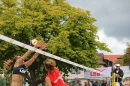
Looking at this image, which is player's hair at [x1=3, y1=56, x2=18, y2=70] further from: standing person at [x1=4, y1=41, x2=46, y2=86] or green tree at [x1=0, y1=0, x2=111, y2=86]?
green tree at [x1=0, y1=0, x2=111, y2=86]

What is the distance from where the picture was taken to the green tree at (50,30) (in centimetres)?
3847

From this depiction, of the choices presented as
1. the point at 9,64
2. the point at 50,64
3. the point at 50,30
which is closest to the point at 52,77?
the point at 50,64

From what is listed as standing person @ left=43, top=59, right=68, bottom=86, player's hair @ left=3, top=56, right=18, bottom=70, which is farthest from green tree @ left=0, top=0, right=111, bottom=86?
standing person @ left=43, top=59, right=68, bottom=86

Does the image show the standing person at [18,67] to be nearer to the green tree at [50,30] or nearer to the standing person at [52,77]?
the standing person at [52,77]

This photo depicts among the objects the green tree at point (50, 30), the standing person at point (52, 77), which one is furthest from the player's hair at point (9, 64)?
the green tree at point (50, 30)

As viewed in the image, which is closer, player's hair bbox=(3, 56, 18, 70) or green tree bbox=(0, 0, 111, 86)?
player's hair bbox=(3, 56, 18, 70)

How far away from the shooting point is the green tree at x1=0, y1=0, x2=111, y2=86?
38.5 m

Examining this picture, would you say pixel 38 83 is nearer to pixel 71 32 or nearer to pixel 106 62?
pixel 71 32

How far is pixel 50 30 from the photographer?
131 ft

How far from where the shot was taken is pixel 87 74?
158ft

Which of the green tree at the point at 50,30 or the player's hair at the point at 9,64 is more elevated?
the green tree at the point at 50,30

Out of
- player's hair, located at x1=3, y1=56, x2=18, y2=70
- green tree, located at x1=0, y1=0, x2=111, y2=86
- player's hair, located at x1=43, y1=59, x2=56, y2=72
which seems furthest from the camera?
green tree, located at x1=0, y1=0, x2=111, y2=86

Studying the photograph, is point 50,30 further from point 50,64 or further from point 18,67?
point 50,64

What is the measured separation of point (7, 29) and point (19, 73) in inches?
1188
